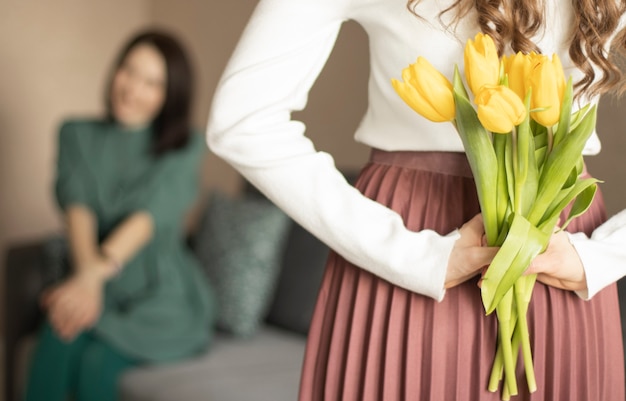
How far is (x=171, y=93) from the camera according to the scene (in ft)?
9.05

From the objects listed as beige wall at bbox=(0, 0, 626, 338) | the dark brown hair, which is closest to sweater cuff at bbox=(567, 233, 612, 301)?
the dark brown hair

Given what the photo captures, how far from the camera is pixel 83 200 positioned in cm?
267

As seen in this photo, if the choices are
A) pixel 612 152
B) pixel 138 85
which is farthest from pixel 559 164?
pixel 138 85

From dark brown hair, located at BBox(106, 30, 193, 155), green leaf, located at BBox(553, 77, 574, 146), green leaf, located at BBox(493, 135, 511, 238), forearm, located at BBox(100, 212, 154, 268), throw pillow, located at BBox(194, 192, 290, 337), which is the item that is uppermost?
green leaf, located at BBox(553, 77, 574, 146)

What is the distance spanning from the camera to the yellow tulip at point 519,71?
0.82 metres

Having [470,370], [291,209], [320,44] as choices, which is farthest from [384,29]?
[470,370]

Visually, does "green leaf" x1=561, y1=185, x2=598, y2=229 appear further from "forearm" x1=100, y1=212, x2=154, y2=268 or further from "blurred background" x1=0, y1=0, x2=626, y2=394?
"blurred background" x1=0, y1=0, x2=626, y2=394

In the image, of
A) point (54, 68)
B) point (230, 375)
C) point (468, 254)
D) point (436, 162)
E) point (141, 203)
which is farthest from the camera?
point (54, 68)

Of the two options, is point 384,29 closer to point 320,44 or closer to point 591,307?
point 320,44

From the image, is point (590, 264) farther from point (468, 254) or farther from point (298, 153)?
point (298, 153)

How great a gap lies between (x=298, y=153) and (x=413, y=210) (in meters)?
0.17

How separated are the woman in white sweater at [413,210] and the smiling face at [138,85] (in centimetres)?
180

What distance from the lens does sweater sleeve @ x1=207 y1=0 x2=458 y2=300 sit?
93 centimetres

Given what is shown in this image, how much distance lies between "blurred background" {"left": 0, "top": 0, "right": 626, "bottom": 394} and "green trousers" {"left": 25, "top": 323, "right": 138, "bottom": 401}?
1.05 meters
